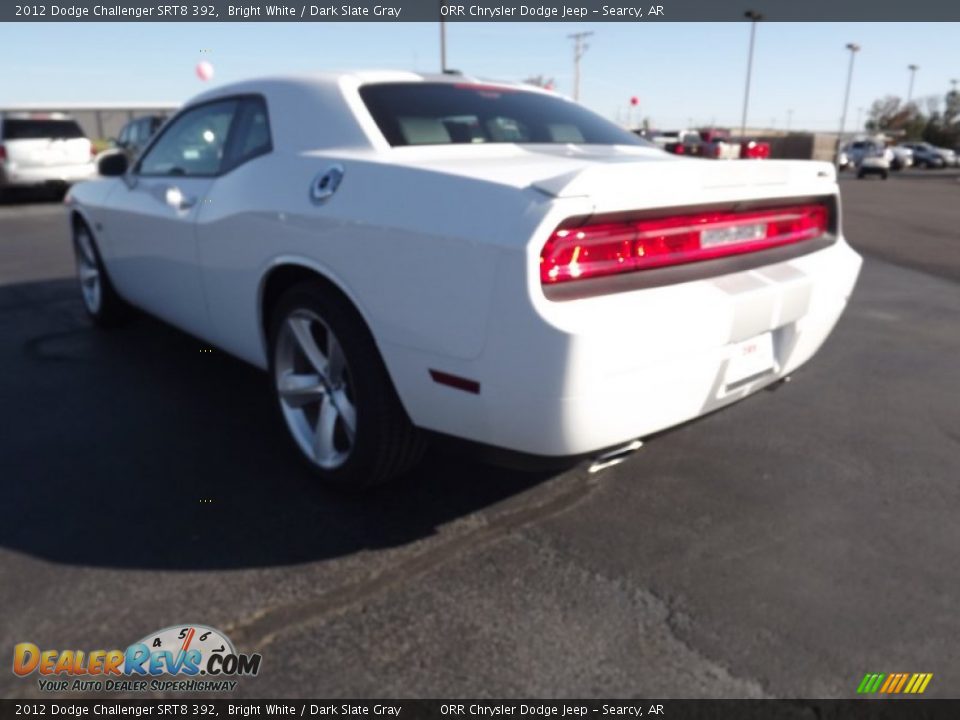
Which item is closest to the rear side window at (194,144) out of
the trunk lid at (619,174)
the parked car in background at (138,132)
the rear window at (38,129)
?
the trunk lid at (619,174)

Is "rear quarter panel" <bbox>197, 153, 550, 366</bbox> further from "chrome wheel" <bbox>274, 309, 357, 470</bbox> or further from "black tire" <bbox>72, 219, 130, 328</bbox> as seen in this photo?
"black tire" <bbox>72, 219, 130, 328</bbox>

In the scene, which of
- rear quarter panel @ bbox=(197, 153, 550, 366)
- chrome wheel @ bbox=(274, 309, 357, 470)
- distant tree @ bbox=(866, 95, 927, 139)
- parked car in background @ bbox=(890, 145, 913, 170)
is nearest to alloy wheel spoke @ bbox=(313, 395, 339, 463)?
chrome wheel @ bbox=(274, 309, 357, 470)

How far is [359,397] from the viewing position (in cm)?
270

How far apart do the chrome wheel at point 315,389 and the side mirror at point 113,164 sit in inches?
91.2

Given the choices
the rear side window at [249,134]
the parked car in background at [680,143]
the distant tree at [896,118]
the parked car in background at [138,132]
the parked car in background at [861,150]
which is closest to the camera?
the rear side window at [249,134]

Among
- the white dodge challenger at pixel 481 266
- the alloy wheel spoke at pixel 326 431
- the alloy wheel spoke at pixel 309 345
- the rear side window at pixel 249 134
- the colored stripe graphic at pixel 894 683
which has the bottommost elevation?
the colored stripe graphic at pixel 894 683

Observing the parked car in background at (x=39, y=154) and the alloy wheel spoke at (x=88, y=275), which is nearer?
the alloy wheel spoke at (x=88, y=275)

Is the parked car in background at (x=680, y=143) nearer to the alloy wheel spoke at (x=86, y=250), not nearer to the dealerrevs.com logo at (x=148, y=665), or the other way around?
the alloy wheel spoke at (x=86, y=250)

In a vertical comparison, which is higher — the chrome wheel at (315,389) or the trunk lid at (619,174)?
the trunk lid at (619,174)

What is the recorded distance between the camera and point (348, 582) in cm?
243

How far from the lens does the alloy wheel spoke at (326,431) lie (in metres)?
3.00
